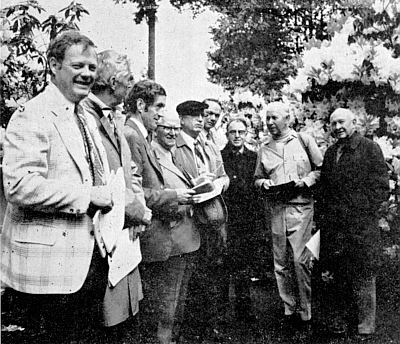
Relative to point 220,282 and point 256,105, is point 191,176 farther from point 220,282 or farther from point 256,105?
point 256,105

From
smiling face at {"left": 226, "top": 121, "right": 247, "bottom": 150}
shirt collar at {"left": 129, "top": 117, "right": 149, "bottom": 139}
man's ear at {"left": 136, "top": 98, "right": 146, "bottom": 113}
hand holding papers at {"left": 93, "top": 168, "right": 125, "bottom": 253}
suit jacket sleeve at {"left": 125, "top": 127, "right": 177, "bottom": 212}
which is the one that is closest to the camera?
hand holding papers at {"left": 93, "top": 168, "right": 125, "bottom": 253}

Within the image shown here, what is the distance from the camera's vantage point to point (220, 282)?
13.5 ft

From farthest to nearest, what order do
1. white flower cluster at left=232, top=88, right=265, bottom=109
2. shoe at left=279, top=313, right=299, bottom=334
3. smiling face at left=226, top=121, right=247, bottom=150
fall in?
1. white flower cluster at left=232, top=88, right=265, bottom=109
2. smiling face at left=226, top=121, right=247, bottom=150
3. shoe at left=279, top=313, right=299, bottom=334

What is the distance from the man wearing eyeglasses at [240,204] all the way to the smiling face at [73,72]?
94.1 inches

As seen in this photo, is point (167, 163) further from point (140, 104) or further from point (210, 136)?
point (210, 136)

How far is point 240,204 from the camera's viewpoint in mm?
4121

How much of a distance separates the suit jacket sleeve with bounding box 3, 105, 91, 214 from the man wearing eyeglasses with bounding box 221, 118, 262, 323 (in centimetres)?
245

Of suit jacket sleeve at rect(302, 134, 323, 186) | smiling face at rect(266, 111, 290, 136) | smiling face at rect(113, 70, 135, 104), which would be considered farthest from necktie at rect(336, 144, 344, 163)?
smiling face at rect(113, 70, 135, 104)

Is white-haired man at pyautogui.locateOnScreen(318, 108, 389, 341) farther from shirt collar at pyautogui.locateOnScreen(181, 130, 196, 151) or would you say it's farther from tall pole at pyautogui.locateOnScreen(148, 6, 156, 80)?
tall pole at pyautogui.locateOnScreen(148, 6, 156, 80)

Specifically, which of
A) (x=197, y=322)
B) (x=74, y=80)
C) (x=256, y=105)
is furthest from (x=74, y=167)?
(x=256, y=105)

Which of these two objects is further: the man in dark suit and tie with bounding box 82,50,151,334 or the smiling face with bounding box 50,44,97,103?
the man in dark suit and tie with bounding box 82,50,151,334

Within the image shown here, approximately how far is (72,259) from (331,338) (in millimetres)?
2019

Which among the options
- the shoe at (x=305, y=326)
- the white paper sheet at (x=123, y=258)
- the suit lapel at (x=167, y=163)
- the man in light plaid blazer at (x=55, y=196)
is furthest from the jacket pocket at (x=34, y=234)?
the shoe at (x=305, y=326)

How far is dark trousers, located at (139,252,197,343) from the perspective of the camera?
2.72 metres
